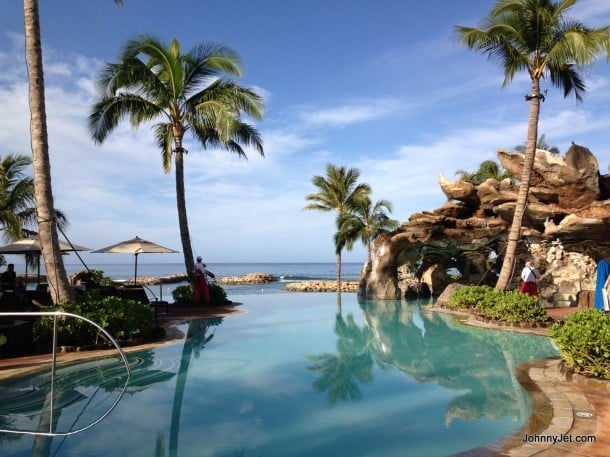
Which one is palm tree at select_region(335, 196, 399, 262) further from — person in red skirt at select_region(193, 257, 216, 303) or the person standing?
the person standing

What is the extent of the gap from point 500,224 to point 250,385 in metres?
17.3

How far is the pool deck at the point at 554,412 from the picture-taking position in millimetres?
4793

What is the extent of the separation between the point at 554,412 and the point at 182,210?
1546cm

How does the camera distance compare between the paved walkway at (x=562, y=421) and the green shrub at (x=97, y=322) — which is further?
the green shrub at (x=97, y=322)

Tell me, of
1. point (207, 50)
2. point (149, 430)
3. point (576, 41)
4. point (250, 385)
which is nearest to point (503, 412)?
point (250, 385)

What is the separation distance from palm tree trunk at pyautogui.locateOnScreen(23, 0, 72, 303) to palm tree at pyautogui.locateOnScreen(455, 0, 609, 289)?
1231 centimetres

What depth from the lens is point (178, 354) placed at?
10.2 m

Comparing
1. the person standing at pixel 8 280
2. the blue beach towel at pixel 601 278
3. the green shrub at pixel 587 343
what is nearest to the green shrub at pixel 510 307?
the blue beach towel at pixel 601 278

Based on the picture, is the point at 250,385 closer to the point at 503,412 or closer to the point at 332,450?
the point at 332,450

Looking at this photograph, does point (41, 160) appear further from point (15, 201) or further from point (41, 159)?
point (15, 201)

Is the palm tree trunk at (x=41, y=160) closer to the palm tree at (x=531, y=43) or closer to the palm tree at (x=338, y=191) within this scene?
the palm tree at (x=531, y=43)

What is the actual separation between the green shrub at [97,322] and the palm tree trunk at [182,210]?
7.13 meters

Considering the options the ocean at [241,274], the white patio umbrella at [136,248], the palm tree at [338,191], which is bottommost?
the ocean at [241,274]

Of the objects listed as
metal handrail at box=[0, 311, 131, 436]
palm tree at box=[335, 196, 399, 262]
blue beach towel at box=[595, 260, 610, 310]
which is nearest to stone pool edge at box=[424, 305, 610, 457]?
metal handrail at box=[0, 311, 131, 436]
